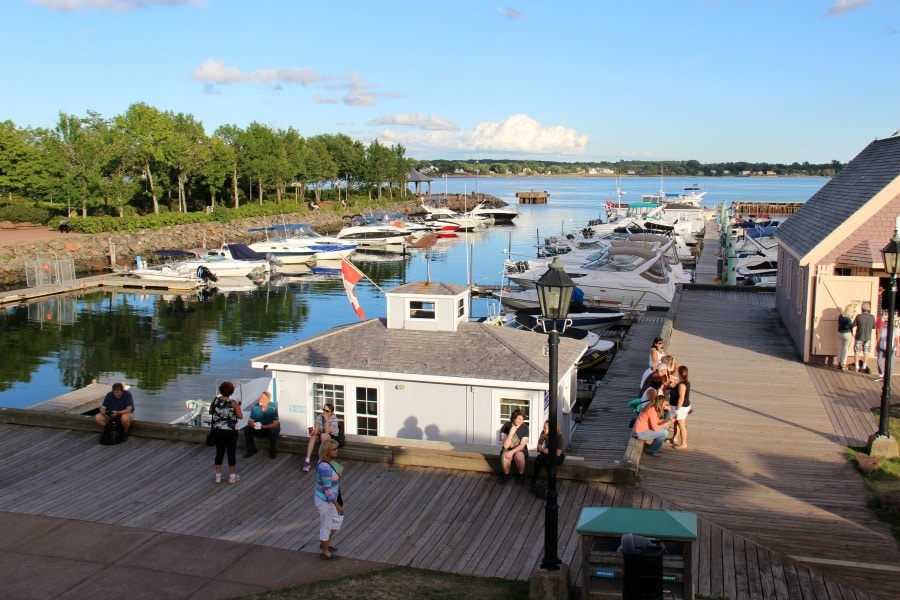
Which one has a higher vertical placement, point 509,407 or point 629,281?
point 509,407

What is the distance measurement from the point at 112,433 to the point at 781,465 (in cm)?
1161

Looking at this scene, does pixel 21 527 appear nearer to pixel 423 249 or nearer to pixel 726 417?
pixel 726 417

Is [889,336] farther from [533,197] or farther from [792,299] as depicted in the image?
[533,197]

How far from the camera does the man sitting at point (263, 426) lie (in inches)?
555

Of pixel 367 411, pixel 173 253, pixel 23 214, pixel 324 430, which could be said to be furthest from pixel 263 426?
pixel 23 214

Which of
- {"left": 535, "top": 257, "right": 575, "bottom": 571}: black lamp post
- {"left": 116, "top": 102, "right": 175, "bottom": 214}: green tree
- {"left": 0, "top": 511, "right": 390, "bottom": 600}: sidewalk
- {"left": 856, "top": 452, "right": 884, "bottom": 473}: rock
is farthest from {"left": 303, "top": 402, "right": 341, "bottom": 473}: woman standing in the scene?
{"left": 116, "top": 102, "right": 175, "bottom": 214}: green tree

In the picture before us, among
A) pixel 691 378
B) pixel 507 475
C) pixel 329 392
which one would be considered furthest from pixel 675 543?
pixel 691 378

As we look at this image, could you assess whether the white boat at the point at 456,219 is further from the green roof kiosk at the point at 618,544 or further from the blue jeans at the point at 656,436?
the green roof kiosk at the point at 618,544

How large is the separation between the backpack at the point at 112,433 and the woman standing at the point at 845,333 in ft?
51.8

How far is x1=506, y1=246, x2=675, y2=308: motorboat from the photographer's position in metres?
39.0

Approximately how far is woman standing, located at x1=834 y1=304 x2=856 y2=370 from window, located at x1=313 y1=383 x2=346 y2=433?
11670 millimetres

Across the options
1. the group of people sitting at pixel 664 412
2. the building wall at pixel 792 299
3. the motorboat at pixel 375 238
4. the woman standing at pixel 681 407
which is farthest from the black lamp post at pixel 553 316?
the motorboat at pixel 375 238

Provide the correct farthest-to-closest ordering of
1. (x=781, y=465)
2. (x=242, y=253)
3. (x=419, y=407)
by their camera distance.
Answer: (x=242, y=253) < (x=419, y=407) < (x=781, y=465)

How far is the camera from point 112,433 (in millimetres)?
14945
